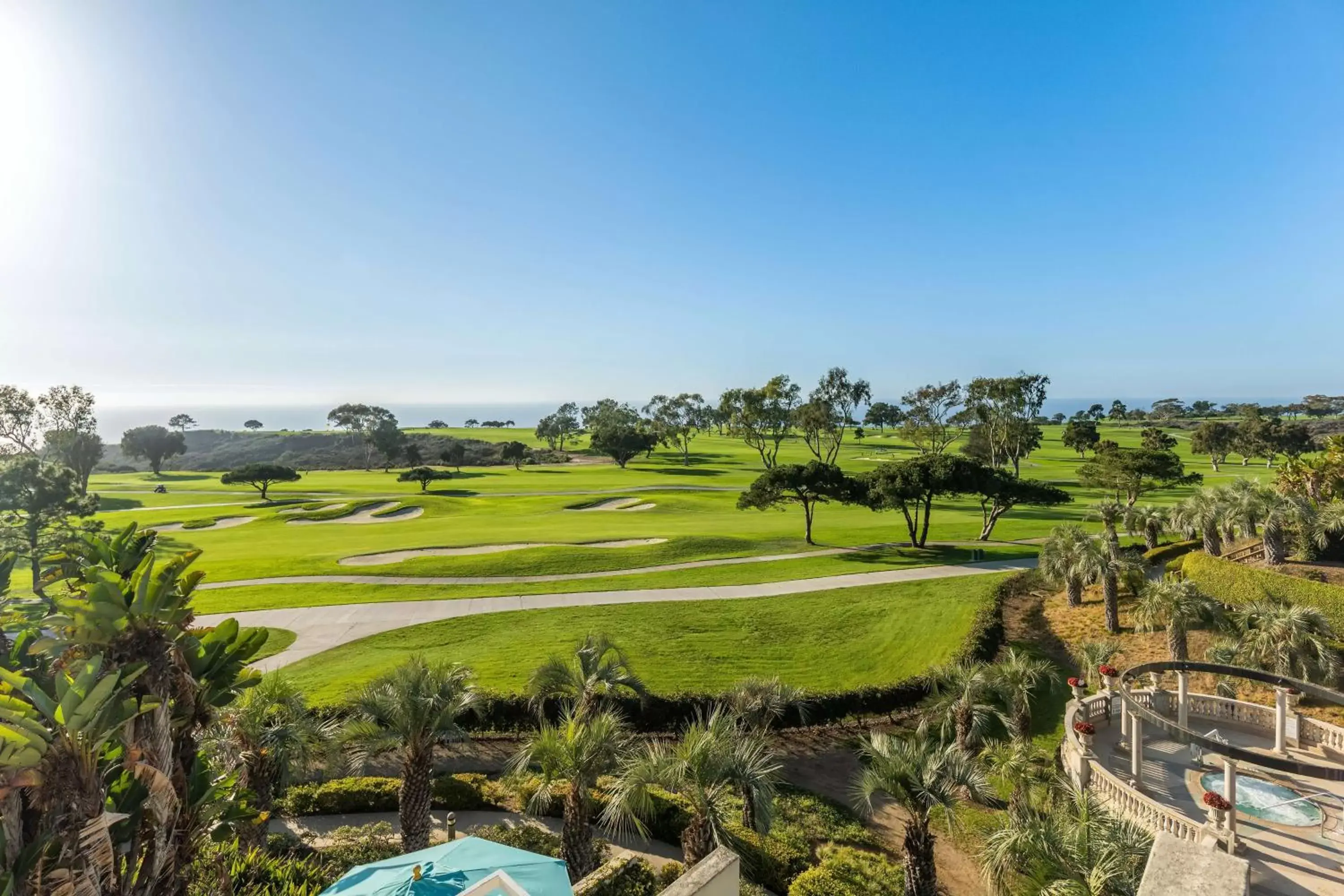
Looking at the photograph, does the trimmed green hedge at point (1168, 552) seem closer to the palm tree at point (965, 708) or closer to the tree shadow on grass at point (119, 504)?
the palm tree at point (965, 708)

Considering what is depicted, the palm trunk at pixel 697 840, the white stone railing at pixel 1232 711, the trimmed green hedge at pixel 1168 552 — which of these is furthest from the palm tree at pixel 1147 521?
the palm trunk at pixel 697 840

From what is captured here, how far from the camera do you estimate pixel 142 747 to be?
6.45m

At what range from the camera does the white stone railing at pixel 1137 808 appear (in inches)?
432

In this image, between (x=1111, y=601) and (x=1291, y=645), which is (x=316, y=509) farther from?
(x=1291, y=645)

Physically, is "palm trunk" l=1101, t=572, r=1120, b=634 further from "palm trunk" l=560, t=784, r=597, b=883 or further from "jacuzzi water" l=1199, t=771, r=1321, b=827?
"palm trunk" l=560, t=784, r=597, b=883

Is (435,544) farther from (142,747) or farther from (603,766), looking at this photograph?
(142,747)

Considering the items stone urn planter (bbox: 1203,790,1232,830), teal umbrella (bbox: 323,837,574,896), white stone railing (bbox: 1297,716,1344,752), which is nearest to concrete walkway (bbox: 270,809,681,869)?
teal umbrella (bbox: 323,837,574,896)

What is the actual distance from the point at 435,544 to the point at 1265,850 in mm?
36585

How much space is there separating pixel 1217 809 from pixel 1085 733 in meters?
2.86

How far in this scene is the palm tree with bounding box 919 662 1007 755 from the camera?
1509cm

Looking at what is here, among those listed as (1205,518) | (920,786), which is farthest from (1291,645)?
(920,786)

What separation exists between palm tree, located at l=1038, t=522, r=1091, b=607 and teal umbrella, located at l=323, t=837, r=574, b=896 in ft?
81.2

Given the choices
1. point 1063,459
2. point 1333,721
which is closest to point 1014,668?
point 1333,721

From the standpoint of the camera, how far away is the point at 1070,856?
27.1 feet
